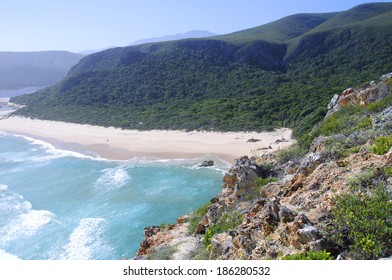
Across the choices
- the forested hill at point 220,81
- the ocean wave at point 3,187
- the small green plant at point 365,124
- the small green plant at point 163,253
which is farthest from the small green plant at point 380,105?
the ocean wave at point 3,187

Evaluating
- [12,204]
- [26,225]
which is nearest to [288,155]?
[26,225]

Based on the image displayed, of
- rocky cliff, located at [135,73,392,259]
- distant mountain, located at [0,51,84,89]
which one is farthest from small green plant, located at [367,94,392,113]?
distant mountain, located at [0,51,84,89]

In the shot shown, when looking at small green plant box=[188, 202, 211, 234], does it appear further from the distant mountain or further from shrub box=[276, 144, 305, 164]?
the distant mountain

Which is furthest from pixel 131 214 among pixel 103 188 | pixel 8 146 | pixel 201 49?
pixel 201 49

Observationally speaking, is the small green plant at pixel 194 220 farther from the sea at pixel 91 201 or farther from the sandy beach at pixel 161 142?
the sandy beach at pixel 161 142

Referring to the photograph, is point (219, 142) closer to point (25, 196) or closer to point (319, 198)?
point (25, 196)

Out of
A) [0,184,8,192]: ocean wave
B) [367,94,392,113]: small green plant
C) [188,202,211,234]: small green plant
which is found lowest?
[0,184,8,192]: ocean wave
